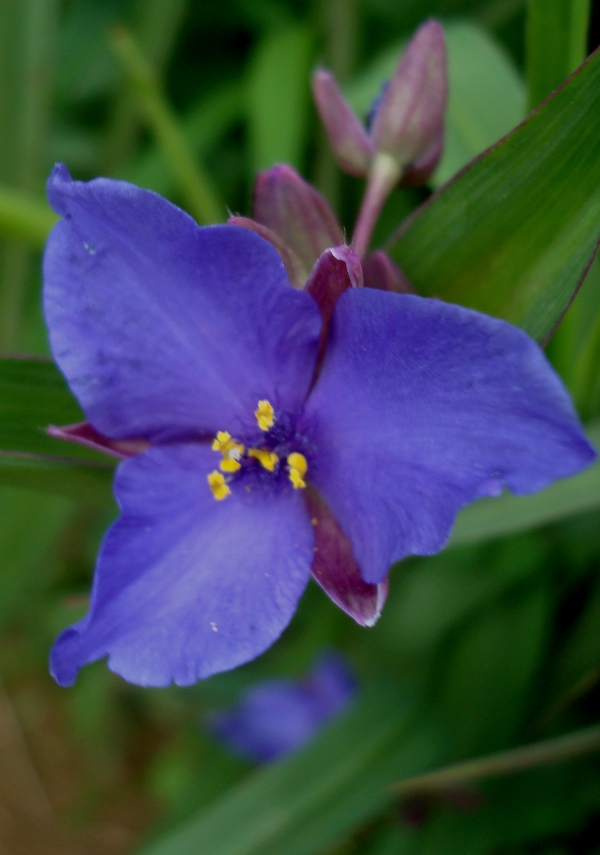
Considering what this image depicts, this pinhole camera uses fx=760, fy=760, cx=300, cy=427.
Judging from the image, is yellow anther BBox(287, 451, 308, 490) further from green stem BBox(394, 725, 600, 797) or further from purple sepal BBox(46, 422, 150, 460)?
green stem BBox(394, 725, 600, 797)

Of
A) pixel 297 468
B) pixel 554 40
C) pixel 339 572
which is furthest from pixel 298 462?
pixel 554 40

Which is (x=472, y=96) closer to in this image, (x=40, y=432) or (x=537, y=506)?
(x=537, y=506)

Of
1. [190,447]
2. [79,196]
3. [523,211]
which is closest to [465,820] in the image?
[190,447]

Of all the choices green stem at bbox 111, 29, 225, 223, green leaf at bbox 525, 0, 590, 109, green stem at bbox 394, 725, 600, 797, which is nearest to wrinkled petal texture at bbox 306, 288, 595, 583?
green leaf at bbox 525, 0, 590, 109

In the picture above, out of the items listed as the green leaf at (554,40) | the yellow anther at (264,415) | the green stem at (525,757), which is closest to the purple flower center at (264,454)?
the yellow anther at (264,415)

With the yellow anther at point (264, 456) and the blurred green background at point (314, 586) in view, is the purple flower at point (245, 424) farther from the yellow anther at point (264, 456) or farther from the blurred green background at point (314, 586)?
the blurred green background at point (314, 586)

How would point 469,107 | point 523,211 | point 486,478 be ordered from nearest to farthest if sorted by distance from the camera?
1. point 486,478
2. point 523,211
3. point 469,107

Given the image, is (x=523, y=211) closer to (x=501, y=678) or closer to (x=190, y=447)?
(x=190, y=447)
